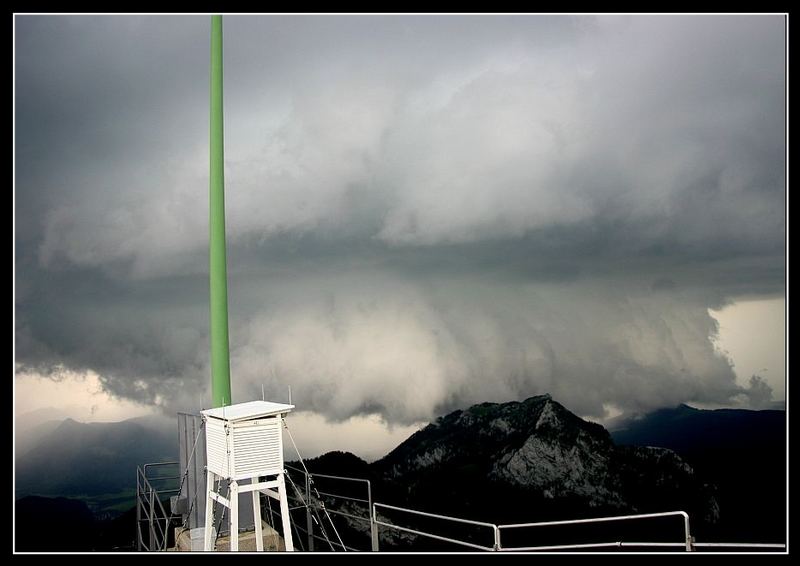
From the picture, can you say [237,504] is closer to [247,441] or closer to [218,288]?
[247,441]

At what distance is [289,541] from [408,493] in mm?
12583

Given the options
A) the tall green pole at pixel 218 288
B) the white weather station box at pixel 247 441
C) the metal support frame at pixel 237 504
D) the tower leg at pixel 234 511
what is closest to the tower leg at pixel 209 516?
the metal support frame at pixel 237 504

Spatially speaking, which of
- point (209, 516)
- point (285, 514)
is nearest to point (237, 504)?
point (285, 514)

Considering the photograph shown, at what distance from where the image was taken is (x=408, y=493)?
793 inches

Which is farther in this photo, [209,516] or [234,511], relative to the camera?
[209,516]

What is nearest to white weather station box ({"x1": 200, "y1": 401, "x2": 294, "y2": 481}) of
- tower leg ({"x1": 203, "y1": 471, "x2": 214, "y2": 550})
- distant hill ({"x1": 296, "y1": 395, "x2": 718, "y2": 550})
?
tower leg ({"x1": 203, "y1": 471, "x2": 214, "y2": 550})

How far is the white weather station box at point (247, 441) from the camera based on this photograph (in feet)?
25.3

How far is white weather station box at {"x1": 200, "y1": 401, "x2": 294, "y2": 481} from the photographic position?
7707 mm

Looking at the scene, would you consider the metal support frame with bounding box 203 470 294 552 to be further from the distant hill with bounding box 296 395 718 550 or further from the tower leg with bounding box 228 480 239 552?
the distant hill with bounding box 296 395 718 550

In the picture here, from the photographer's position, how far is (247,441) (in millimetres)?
7836

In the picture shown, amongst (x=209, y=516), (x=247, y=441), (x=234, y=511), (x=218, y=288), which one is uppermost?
(x=218, y=288)

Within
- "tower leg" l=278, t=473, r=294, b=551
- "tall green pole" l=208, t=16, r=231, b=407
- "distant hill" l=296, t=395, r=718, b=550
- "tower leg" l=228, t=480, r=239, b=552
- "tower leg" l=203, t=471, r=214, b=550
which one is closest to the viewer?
"tower leg" l=228, t=480, r=239, b=552

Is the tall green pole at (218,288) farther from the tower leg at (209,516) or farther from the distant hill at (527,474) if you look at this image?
the distant hill at (527,474)

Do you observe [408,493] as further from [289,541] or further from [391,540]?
[289,541]
